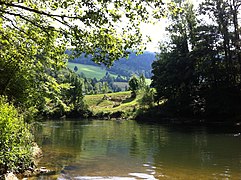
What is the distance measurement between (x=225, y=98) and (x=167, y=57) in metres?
16.5

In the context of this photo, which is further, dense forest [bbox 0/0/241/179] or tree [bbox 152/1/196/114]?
→ tree [bbox 152/1/196/114]

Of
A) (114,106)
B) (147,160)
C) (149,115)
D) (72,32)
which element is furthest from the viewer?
(114,106)

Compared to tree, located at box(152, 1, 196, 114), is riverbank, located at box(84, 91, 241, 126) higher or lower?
lower

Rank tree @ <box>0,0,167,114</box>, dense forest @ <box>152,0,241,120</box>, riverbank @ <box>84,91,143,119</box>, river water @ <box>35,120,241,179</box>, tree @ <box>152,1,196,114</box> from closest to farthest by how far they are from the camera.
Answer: tree @ <box>0,0,167,114</box> < river water @ <box>35,120,241,179</box> < dense forest @ <box>152,0,241,120</box> < tree @ <box>152,1,196,114</box> < riverbank @ <box>84,91,143,119</box>

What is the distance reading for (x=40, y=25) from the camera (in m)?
11.4

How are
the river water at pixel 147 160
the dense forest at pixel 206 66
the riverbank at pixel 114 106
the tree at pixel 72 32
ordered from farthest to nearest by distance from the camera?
1. the riverbank at pixel 114 106
2. the dense forest at pixel 206 66
3. the river water at pixel 147 160
4. the tree at pixel 72 32

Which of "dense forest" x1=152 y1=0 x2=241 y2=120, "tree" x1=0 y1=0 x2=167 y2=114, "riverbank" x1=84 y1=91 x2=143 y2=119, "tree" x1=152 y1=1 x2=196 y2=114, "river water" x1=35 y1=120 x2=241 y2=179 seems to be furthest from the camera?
"riverbank" x1=84 y1=91 x2=143 y2=119

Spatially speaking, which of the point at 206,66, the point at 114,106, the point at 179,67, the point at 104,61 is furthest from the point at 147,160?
the point at 114,106

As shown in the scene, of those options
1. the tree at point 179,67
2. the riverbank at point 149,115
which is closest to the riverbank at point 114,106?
the riverbank at point 149,115

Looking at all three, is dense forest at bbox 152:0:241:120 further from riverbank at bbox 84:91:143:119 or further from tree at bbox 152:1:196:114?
riverbank at bbox 84:91:143:119

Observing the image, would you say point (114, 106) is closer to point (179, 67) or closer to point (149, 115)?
point (149, 115)

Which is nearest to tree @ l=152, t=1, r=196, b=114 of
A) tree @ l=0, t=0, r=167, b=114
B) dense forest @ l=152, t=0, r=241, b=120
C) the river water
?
dense forest @ l=152, t=0, r=241, b=120

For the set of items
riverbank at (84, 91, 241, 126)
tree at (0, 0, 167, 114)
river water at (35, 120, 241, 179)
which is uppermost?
tree at (0, 0, 167, 114)

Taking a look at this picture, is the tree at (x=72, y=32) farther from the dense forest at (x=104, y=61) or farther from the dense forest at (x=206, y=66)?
the dense forest at (x=206, y=66)
